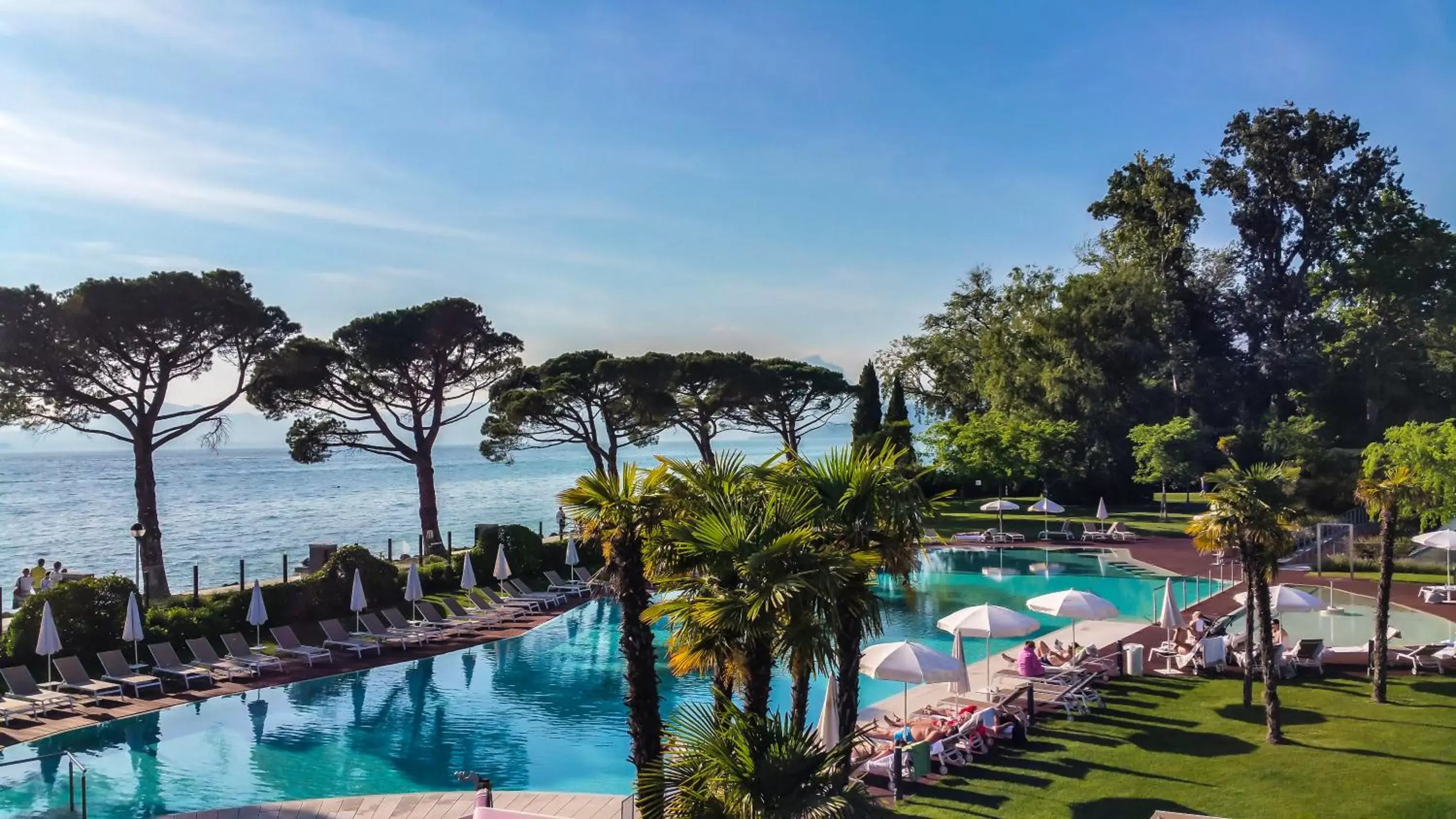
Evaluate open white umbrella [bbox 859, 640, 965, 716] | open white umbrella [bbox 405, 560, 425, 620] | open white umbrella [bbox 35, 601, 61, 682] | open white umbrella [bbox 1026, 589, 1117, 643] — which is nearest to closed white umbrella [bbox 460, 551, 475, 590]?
open white umbrella [bbox 405, 560, 425, 620]

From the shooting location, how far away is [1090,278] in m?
49.2

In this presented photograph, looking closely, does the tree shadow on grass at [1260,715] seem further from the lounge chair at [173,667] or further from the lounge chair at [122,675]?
the lounge chair at [122,675]

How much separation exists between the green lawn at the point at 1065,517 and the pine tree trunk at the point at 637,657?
28385 millimetres

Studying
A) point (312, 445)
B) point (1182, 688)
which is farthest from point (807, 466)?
point (312, 445)

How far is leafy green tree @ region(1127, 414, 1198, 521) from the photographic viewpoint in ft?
136

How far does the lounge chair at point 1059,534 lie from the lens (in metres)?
36.7

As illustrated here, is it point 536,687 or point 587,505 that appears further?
point 536,687

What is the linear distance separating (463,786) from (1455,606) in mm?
22916

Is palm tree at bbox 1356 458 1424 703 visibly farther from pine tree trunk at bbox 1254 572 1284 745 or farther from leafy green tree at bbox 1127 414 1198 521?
leafy green tree at bbox 1127 414 1198 521

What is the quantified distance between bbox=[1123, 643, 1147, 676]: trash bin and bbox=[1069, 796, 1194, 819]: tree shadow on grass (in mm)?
6626

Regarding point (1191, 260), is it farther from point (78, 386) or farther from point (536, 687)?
point (78, 386)

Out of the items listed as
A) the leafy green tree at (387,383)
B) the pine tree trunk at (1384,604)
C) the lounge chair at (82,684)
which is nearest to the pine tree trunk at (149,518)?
the leafy green tree at (387,383)

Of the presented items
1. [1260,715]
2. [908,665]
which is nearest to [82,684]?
[908,665]

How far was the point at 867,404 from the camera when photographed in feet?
161
